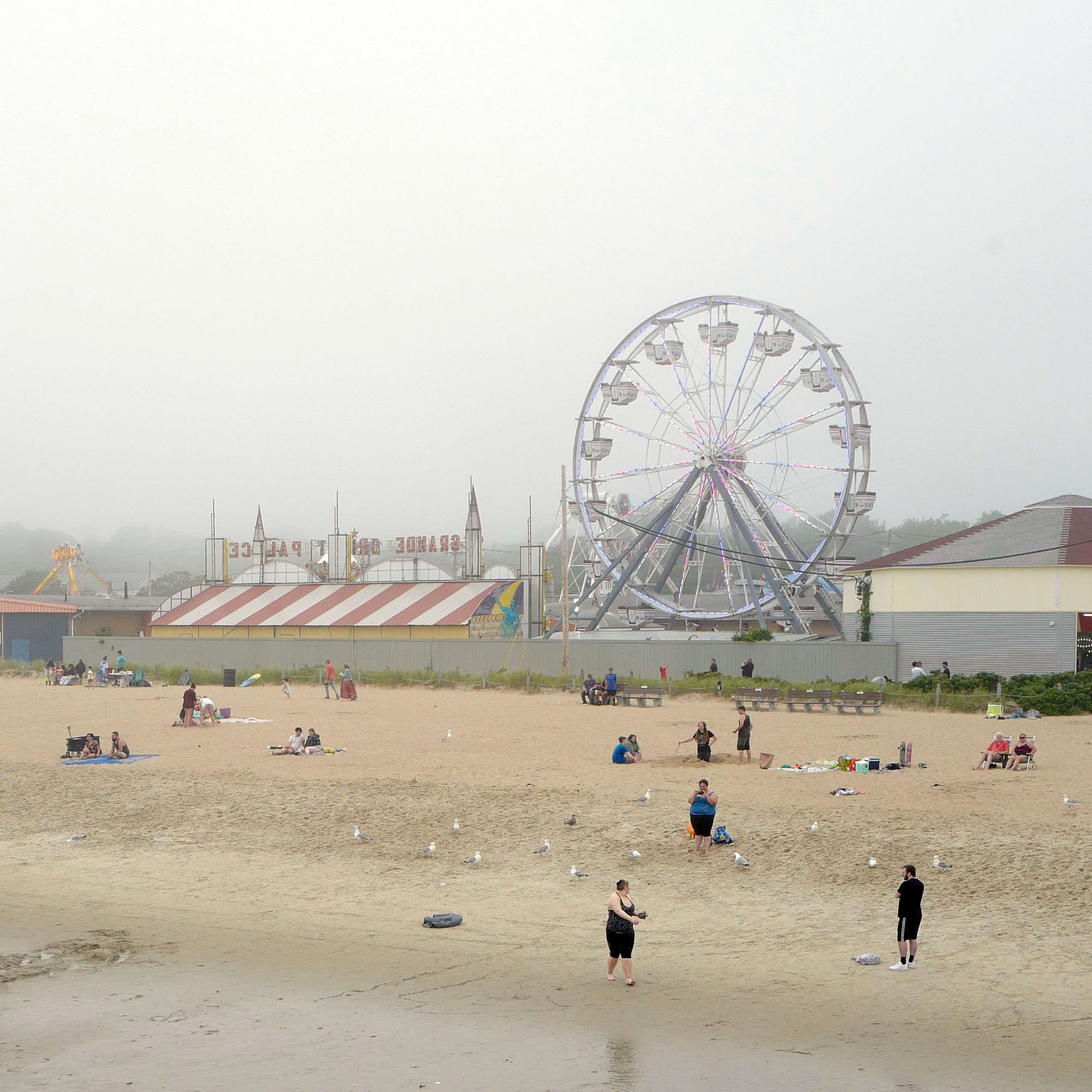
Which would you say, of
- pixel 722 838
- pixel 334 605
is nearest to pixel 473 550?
pixel 334 605

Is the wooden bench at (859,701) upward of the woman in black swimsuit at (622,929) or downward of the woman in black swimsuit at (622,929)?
upward

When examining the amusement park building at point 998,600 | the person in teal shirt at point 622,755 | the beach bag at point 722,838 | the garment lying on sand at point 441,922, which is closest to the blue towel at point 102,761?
the person in teal shirt at point 622,755

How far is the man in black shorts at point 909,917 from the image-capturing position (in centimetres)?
1212

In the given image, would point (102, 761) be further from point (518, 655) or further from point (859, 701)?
point (518, 655)

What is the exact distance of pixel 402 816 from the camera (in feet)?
65.5

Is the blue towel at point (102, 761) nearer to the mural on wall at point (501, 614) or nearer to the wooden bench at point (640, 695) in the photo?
the wooden bench at point (640, 695)

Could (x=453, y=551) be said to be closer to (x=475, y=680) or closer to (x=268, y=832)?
(x=475, y=680)

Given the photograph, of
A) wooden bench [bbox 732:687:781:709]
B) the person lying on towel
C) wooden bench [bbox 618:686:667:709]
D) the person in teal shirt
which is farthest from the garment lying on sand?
wooden bench [bbox 618:686:667:709]

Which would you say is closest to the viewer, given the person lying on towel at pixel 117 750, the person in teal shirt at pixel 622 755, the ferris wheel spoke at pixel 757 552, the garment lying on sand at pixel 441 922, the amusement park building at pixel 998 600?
the garment lying on sand at pixel 441 922

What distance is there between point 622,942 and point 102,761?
56.7 ft

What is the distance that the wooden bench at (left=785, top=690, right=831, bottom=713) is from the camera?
3444 cm

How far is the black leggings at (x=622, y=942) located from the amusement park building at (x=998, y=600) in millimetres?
31787

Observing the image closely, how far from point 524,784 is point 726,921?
855cm

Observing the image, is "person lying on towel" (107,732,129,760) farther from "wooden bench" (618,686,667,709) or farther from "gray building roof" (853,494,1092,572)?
"gray building roof" (853,494,1092,572)
